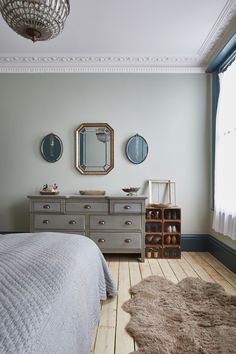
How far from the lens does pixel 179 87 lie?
3.90 m

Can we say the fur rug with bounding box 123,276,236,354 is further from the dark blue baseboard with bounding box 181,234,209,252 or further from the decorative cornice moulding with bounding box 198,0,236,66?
the decorative cornice moulding with bounding box 198,0,236,66

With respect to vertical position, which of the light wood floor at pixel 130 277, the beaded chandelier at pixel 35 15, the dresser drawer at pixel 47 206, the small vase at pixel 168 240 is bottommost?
the light wood floor at pixel 130 277

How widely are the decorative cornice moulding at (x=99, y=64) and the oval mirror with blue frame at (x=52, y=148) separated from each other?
1043mm

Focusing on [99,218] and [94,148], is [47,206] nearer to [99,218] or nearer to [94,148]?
[99,218]

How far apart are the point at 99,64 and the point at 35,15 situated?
7.40ft

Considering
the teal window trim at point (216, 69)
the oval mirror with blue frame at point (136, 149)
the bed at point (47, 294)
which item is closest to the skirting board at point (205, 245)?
the teal window trim at point (216, 69)

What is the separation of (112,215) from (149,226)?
0.60m

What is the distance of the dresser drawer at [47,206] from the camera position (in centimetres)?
348

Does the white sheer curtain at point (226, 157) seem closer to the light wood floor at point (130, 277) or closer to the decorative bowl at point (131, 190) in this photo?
the light wood floor at point (130, 277)

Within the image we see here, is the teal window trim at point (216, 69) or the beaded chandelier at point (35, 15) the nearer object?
the beaded chandelier at point (35, 15)

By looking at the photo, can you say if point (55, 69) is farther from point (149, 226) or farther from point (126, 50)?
point (149, 226)

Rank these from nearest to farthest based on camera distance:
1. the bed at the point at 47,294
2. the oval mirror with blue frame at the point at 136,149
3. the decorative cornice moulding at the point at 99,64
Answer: the bed at the point at 47,294
the decorative cornice moulding at the point at 99,64
the oval mirror with blue frame at the point at 136,149

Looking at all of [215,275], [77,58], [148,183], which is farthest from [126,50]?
[215,275]

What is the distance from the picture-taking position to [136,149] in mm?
3873
